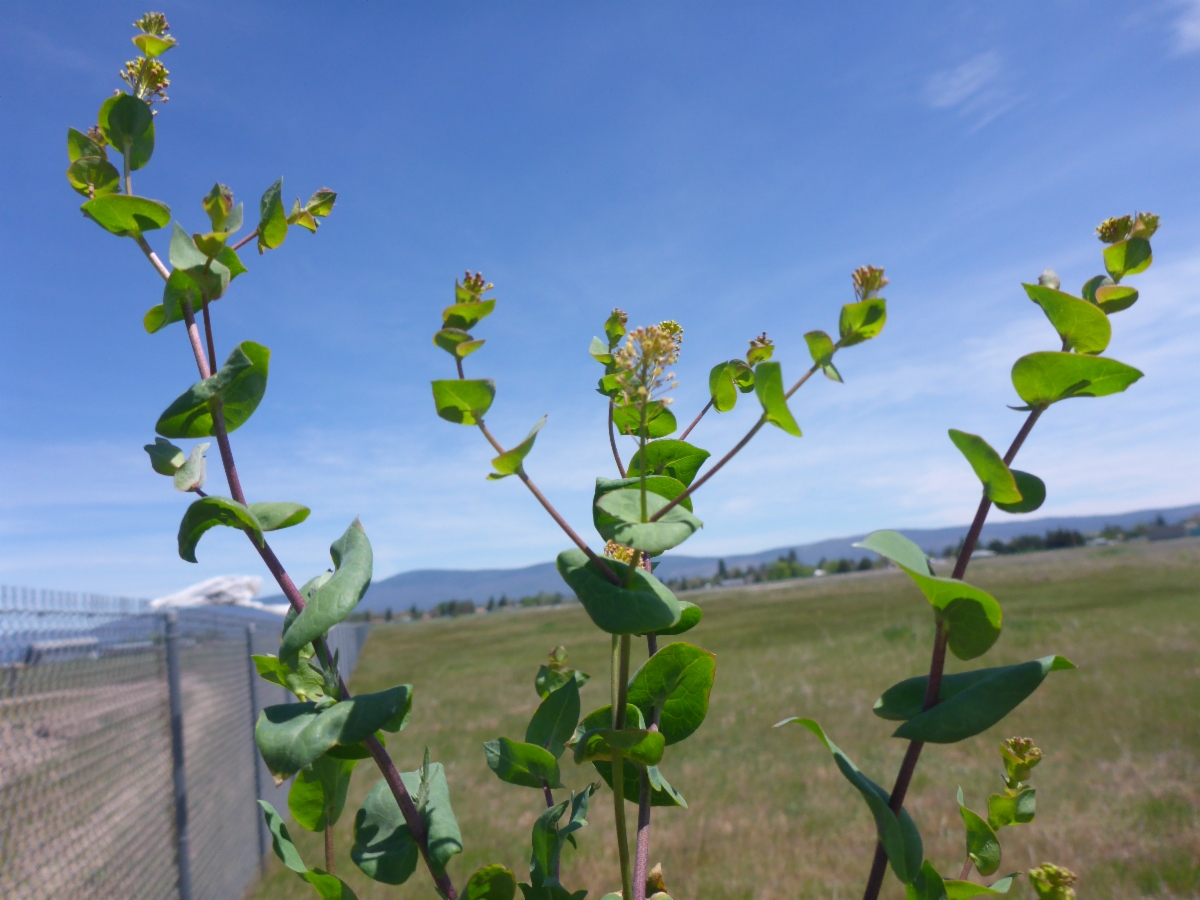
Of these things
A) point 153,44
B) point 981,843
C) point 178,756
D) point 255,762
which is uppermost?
point 153,44

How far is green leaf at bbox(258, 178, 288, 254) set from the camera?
59 cm

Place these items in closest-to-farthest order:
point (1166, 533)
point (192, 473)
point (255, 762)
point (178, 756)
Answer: point (192, 473) → point (178, 756) → point (255, 762) → point (1166, 533)

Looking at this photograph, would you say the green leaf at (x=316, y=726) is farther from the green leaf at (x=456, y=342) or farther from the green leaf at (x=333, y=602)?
the green leaf at (x=456, y=342)

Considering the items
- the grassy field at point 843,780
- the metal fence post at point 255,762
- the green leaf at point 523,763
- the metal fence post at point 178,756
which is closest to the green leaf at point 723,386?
the green leaf at point 523,763

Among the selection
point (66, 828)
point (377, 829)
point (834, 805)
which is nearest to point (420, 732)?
point (834, 805)

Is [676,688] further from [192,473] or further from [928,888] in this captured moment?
[192,473]

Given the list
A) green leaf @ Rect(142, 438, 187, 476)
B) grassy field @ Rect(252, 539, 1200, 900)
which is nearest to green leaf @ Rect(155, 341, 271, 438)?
green leaf @ Rect(142, 438, 187, 476)

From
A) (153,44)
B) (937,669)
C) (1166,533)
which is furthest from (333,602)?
(1166,533)

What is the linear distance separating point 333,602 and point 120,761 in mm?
3353

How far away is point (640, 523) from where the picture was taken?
1.49 feet

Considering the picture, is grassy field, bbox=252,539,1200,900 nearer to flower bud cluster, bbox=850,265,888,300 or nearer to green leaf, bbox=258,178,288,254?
green leaf, bbox=258,178,288,254

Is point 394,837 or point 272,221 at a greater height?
point 272,221

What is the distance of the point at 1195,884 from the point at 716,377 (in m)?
6.30

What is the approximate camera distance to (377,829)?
1.94 ft
